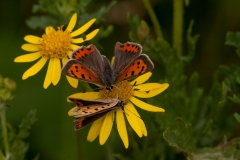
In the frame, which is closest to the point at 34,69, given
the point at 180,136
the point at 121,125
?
the point at 121,125

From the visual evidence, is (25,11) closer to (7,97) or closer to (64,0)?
(64,0)

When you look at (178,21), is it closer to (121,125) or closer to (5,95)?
(121,125)

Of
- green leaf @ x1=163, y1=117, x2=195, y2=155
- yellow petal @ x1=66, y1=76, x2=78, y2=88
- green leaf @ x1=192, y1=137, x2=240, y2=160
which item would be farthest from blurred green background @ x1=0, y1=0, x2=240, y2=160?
yellow petal @ x1=66, y1=76, x2=78, y2=88

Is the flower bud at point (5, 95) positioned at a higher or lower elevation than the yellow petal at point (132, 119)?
higher

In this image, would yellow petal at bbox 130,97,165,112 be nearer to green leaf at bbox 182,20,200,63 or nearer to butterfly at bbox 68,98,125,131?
butterfly at bbox 68,98,125,131

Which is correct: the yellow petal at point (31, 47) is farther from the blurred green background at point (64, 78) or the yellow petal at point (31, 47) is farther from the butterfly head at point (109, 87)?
the blurred green background at point (64, 78)

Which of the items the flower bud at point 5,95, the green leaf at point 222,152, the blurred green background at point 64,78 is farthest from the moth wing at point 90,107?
the blurred green background at point 64,78
